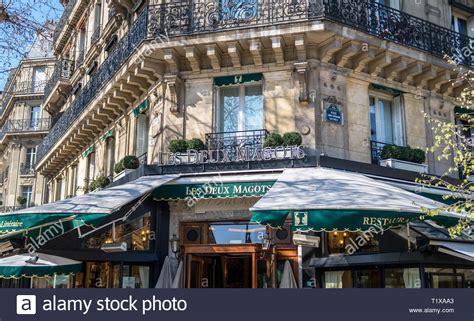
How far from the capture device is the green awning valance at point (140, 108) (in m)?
12.3

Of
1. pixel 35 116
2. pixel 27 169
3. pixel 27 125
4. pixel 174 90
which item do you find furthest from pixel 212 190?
pixel 35 116

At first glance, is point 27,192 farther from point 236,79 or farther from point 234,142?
point 234,142

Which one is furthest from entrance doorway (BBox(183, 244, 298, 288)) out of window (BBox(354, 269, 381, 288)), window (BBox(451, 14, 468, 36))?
window (BBox(451, 14, 468, 36))

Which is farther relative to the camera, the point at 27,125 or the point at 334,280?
the point at 27,125

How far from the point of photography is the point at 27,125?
1448 inches

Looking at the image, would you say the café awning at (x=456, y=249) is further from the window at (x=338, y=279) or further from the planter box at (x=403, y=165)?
the planter box at (x=403, y=165)

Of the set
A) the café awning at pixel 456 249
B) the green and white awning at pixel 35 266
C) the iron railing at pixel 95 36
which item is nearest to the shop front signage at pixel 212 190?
the green and white awning at pixel 35 266

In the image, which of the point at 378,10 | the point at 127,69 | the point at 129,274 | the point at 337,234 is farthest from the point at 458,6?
the point at 129,274

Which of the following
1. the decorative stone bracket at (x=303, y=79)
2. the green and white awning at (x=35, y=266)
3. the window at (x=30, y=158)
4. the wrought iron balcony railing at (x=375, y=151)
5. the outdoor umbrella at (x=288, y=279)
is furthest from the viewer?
the window at (x=30, y=158)

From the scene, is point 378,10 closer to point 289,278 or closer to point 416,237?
point 416,237

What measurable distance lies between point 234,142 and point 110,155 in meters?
5.54

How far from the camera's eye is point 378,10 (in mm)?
11188

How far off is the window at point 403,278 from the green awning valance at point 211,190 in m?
2.56

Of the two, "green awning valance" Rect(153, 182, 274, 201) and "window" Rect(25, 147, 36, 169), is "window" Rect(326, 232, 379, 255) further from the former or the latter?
"window" Rect(25, 147, 36, 169)
